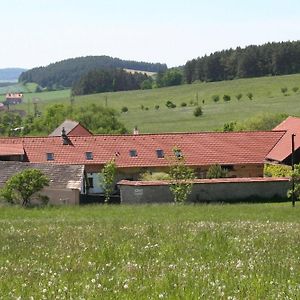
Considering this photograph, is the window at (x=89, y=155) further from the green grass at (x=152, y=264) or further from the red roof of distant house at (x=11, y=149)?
the green grass at (x=152, y=264)

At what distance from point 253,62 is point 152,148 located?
109 meters

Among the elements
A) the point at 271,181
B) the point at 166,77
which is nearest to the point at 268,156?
the point at 271,181

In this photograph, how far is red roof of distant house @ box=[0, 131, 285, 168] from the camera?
58938 millimetres

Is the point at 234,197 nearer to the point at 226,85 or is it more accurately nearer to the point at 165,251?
the point at 165,251

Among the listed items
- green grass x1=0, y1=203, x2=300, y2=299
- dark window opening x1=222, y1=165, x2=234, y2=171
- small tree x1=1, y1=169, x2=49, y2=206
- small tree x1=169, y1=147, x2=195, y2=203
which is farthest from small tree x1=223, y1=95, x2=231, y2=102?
green grass x1=0, y1=203, x2=300, y2=299

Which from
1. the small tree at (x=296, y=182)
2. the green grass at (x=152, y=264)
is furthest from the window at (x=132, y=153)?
→ the green grass at (x=152, y=264)

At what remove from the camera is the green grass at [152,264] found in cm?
779

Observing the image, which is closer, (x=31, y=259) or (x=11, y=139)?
(x=31, y=259)

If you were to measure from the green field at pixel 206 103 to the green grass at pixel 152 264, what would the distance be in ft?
298

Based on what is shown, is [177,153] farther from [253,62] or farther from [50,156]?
[253,62]

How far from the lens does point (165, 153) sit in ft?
196

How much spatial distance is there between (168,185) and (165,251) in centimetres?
3328

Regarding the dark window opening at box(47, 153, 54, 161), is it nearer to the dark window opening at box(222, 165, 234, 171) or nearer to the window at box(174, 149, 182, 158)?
the window at box(174, 149, 182, 158)

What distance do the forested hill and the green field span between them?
8.60 m
